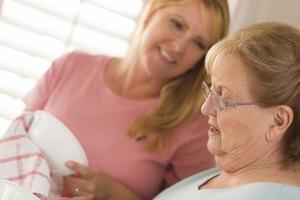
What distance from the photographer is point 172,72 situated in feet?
3.80

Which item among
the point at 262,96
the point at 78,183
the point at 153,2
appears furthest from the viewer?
the point at 153,2

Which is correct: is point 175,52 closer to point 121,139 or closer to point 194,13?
point 194,13

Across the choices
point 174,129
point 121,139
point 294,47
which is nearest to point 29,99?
point 121,139

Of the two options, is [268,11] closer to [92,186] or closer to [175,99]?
[175,99]

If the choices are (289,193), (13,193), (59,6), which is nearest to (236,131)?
(289,193)

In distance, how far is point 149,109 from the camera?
1185mm

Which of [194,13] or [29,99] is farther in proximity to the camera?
[29,99]

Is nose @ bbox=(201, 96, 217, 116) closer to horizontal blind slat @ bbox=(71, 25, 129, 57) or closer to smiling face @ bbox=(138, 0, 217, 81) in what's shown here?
smiling face @ bbox=(138, 0, 217, 81)

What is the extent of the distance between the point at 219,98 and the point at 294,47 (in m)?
0.14

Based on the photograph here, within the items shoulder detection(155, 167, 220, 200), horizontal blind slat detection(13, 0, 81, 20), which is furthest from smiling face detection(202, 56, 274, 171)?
horizontal blind slat detection(13, 0, 81, 20)

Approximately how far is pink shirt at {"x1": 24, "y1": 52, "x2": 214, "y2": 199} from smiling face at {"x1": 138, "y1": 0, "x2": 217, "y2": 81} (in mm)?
102

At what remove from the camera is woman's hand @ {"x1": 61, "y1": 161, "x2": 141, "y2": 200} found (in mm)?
1068

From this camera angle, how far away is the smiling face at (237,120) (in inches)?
30.0

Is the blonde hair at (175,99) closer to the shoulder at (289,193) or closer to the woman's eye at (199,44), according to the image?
the woman's eye at (199,44)
